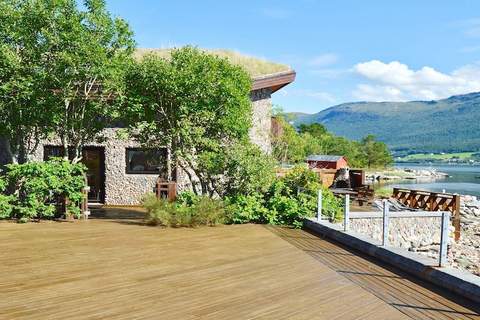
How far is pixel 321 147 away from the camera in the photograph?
77.4 m

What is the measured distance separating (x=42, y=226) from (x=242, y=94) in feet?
23.3

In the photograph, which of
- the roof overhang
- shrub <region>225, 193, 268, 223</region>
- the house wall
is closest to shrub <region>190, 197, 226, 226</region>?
shrub <region>225, 193, 268, 223</region>

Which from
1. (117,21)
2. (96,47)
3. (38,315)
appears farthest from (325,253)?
(117,21)

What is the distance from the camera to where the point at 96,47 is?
1326 cm

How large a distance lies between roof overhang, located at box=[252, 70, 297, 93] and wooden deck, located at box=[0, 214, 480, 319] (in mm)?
11199

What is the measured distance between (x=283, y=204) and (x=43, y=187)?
7028 mm

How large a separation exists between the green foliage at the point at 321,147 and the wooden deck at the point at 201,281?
91.9ft

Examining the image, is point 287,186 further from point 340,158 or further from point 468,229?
point 340,158

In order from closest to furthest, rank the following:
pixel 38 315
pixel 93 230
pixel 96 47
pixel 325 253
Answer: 1. pixel 38 315
2. pixel 325 253
3. pixel 93 230
4. pixel 96 47

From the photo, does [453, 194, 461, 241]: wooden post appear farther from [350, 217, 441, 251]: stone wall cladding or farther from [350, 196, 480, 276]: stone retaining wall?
[350, 217, 441, 251]: stone wall cladding

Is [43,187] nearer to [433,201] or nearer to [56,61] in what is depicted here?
[56,61]

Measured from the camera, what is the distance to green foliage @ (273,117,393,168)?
47.2m

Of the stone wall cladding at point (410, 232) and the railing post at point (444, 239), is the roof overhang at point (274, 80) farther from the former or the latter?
the railing post at point (444, 239)

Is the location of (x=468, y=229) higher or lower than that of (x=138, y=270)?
lower
